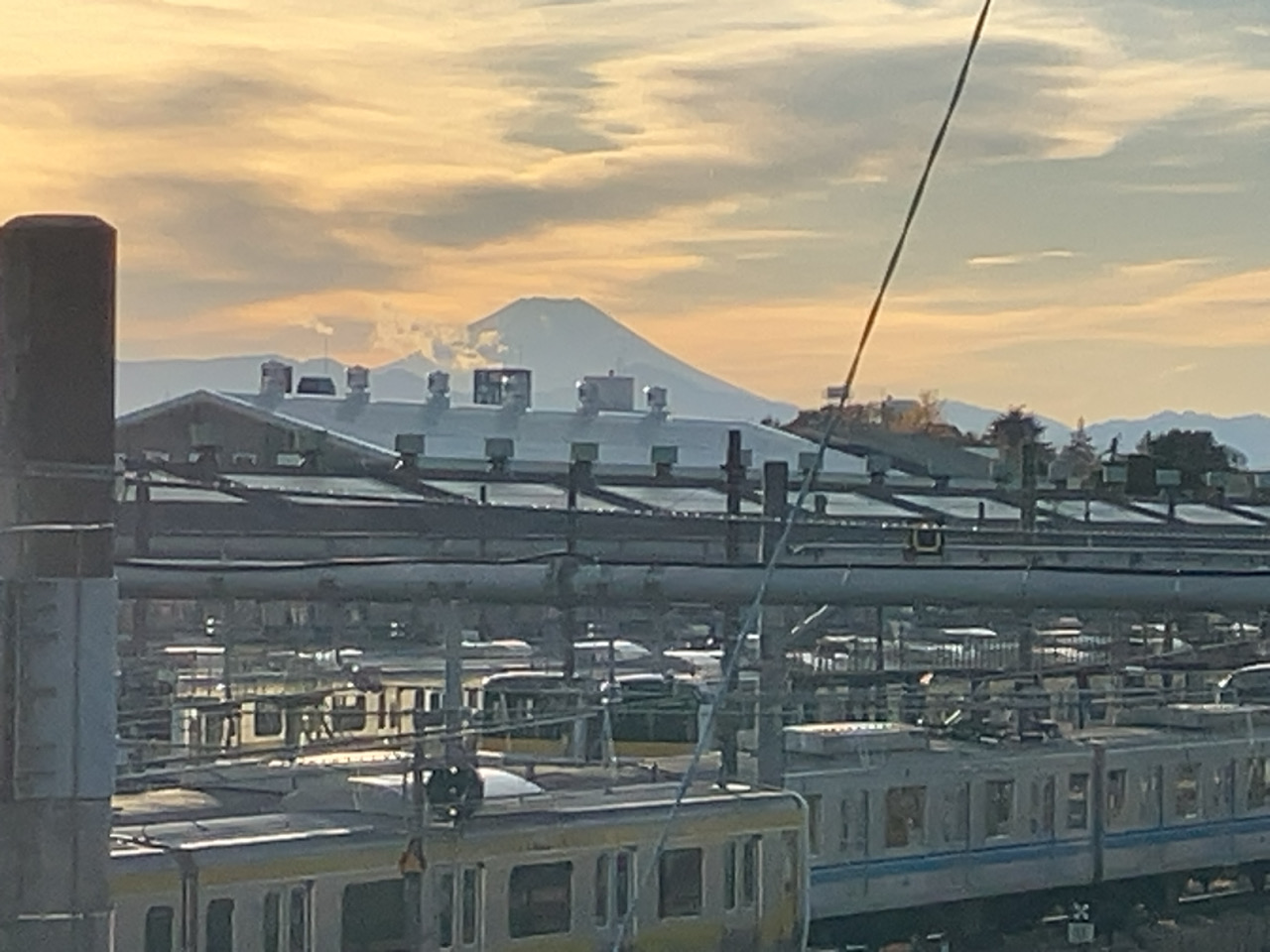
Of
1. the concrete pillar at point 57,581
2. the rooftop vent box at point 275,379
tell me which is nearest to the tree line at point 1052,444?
the rooftop vent box at point 275,379

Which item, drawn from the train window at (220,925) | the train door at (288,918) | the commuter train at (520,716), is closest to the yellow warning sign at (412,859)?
the train door at (288,918)

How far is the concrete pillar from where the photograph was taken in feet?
11.0

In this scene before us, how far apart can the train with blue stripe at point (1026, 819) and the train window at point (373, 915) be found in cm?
278

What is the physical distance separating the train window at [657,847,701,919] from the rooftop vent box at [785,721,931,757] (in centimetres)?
166

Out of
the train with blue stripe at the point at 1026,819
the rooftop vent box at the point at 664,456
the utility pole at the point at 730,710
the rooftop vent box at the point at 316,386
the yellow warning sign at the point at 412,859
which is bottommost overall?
the train with blue stripe at the point at 1026,819

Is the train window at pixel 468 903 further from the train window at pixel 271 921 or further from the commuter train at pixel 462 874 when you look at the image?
the train window at pixel 271 921

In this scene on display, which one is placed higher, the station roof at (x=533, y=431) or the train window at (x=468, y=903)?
the station roof at (x=533, y=431)

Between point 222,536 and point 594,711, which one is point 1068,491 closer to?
point 222,536

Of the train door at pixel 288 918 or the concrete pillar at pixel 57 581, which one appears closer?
the concrete pillar at pixel 57 581

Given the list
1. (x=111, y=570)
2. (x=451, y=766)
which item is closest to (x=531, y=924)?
(x=451, y=766)

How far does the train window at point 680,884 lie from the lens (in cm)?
775

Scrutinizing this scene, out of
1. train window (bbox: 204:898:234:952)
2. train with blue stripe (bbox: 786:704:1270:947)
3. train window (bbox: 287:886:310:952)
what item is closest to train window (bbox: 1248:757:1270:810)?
train with blue stripe (bbox: 786:704:1270:947)

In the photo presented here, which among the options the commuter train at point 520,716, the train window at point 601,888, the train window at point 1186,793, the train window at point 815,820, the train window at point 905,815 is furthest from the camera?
the train window at point 1186,793

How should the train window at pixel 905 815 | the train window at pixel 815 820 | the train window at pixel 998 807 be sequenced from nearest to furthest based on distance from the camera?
the train window at pixel 815 820 < the train window at pixel 905 815 < the train window at pixel 998 807
